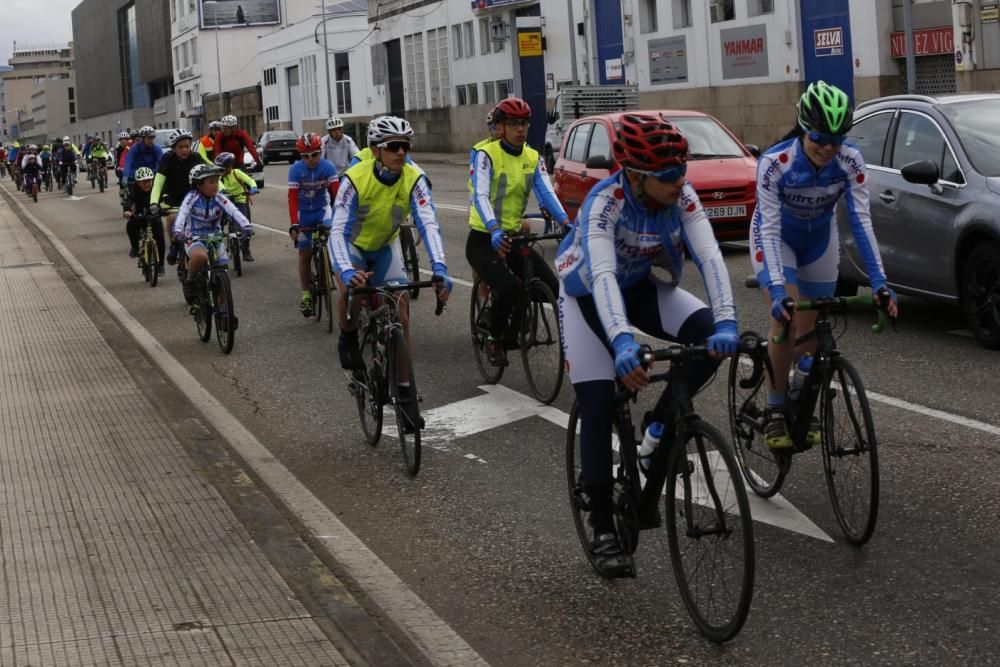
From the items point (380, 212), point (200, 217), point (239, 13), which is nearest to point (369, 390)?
point (380, 212)

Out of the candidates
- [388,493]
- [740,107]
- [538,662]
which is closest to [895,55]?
[740,107]

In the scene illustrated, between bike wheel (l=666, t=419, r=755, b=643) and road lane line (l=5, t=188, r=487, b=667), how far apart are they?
0.79 meters

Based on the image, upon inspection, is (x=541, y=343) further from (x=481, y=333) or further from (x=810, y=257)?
(x=810, y=257)

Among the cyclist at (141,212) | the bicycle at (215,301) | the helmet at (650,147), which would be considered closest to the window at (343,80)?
the cyclist at (141,212)

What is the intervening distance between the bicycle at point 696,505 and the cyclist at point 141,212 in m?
14.6

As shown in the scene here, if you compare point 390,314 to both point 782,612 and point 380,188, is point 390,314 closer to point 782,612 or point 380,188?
point 380,188

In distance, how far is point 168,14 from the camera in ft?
474

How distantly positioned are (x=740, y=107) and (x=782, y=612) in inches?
1488

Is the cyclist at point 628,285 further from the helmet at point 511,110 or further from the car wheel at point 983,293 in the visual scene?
the car wheel at point 983,293

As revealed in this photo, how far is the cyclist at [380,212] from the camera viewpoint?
894cm

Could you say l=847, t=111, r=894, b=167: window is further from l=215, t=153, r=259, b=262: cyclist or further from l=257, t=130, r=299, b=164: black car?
l=257, t=130, r=299, b=164: black car

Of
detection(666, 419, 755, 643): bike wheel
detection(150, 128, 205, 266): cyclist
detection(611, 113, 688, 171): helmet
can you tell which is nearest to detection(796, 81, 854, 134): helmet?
detection(611, 113, 688, 171): helmet

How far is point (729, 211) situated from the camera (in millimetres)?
17844

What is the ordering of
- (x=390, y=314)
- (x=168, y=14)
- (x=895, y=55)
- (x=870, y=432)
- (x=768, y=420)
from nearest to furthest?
1. (x=870, y=432)
2. (x=768, y=420)
3. (x=390, y=314)
4. (x=895, y=55)
5. (x=168, y=14)
